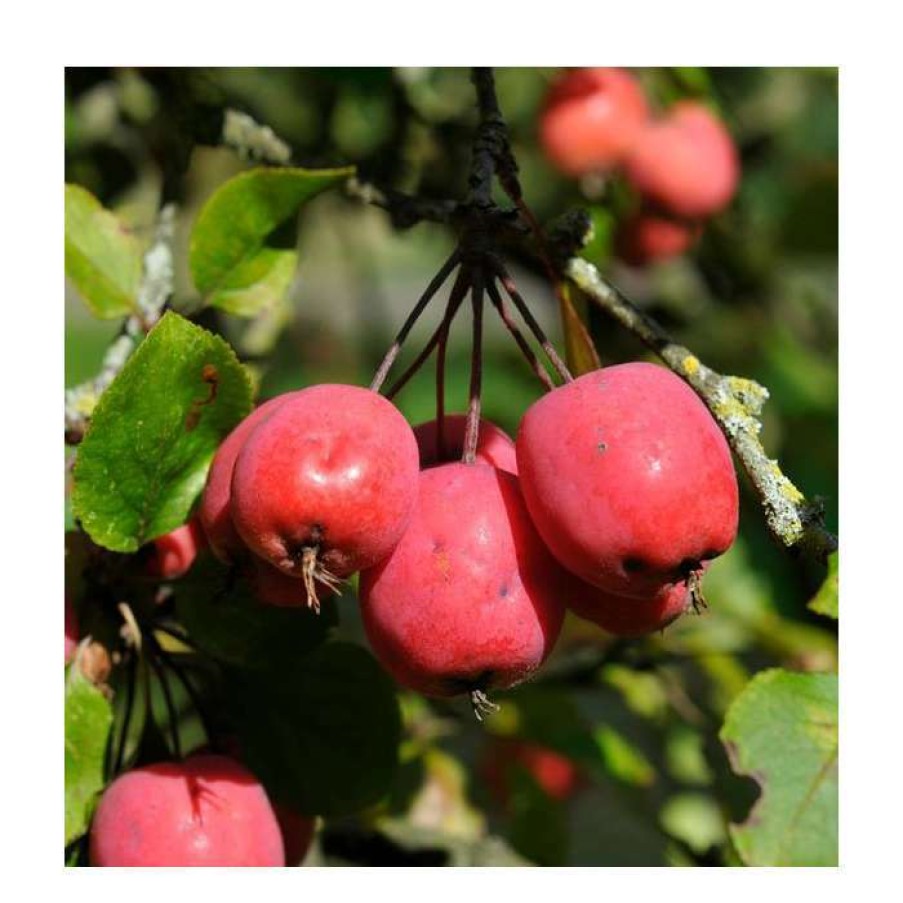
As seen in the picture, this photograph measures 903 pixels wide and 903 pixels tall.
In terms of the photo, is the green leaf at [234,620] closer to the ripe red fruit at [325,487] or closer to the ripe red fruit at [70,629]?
the ripe red fruit at [70,629]

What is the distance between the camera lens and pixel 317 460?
92cm

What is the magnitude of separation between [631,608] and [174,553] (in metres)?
0.48

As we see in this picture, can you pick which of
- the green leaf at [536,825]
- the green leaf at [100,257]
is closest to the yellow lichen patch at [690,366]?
the green leaf at [100,257]

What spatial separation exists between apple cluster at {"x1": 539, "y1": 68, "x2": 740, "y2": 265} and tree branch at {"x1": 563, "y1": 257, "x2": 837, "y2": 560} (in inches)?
42.6

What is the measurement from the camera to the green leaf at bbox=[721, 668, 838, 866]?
45.1 inches

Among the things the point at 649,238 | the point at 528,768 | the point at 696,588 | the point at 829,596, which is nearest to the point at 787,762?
the point at 829,596

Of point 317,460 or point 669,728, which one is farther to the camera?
point 669,728

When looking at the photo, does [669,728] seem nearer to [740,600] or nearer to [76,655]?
[740,600]

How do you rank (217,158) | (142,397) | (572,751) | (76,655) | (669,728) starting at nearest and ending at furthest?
(142,397)
(76,655)
(572,751)
(669,728)
(217,158)

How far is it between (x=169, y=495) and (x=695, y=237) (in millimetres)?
1448

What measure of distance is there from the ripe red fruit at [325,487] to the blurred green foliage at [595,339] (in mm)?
522

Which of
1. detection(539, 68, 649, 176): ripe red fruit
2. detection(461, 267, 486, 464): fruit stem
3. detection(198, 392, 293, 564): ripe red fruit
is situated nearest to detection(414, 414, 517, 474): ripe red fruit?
detection(461, 267, 486, 464): fruit stem

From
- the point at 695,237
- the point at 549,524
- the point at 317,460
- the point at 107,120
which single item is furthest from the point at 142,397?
the point at 695,237

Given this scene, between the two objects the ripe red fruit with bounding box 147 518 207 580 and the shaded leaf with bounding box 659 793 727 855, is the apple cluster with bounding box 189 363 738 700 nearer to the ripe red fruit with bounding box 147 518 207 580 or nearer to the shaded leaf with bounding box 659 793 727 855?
the ripe red fruit with bounding box 147 518 207 580
